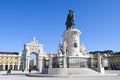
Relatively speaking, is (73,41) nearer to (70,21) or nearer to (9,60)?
(70,21)

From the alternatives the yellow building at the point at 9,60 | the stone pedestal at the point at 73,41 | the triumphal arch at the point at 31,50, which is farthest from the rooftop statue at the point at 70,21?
the yellow building at the point at 9,60

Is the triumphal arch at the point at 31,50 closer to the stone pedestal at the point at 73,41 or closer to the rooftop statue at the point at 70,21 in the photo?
the rooftop statue at the point at 70,21

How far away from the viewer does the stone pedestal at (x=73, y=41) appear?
105 feet

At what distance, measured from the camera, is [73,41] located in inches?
1281

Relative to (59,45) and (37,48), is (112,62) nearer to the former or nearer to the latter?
(37,48)

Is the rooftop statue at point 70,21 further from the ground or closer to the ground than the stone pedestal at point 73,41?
further from the ground

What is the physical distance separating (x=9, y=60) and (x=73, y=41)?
68314 mm

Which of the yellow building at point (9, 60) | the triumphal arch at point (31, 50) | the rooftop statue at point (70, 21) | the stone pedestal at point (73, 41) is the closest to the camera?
the stone pedestal at point (73, 41)

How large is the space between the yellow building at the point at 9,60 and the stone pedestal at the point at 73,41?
2603 inches

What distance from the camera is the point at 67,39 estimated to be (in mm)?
33188

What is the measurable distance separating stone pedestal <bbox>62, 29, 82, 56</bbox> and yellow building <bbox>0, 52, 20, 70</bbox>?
6613 cm

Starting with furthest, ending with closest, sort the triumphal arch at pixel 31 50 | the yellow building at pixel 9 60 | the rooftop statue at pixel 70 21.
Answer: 1. the yellow building at pixel 9 60
2. the triumphal arch at pixel 31 50
3. the rooftop statue at pixel 70 21

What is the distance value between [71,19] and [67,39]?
14.1 feet

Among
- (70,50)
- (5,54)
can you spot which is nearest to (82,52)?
(70,50)
